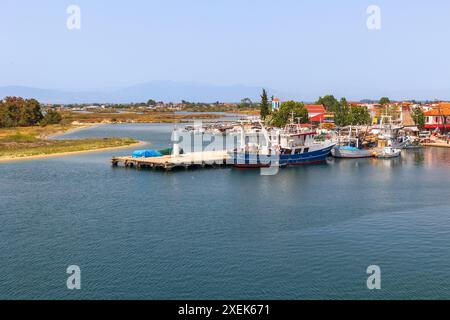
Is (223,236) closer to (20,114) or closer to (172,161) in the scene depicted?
(172,161)

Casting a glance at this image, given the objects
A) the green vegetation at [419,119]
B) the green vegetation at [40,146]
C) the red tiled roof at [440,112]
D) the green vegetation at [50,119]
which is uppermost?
the green vegetation at [50,119]

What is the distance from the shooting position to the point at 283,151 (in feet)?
237

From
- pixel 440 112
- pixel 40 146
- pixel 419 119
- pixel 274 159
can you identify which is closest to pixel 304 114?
pixel 419 119

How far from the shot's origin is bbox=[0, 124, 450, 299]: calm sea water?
27266mm

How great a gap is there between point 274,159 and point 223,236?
116 ft

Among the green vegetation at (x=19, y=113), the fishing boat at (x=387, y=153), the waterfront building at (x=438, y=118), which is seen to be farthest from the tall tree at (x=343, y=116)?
the green vegetation at (x=19, y=113)

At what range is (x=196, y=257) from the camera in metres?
31.3

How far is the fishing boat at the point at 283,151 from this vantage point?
68.5 meters

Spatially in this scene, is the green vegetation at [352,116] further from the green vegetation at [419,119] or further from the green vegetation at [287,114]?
the green vegetation at [419,119]

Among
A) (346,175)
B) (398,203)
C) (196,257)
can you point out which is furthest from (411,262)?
(346,175)

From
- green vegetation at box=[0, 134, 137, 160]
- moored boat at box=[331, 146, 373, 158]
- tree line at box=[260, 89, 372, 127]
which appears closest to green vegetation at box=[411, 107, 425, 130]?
tree line at box=[260, 89, 372, 127]

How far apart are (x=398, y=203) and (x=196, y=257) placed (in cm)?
2361

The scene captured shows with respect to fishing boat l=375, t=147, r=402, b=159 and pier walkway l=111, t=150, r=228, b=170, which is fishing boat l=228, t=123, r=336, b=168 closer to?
pier walkway l=111, t=150, r=228, b=170

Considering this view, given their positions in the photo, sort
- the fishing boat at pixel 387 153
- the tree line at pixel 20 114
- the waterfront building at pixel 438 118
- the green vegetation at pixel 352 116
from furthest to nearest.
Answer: the tree line at pixel 20 114 → the green vegetation at pixel 352 116 → the waterfront building at pixel 438 118 → the fishing boat at pixel 387 153
